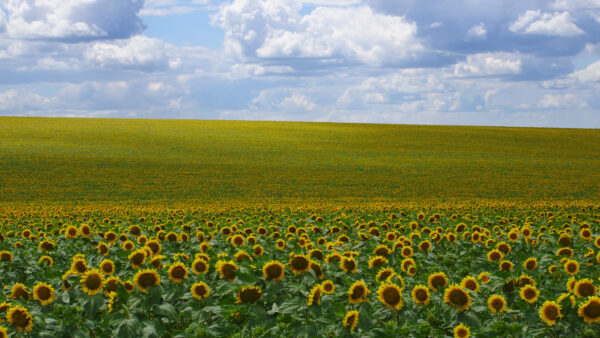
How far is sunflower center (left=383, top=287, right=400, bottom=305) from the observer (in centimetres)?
456

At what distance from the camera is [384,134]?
7431cm

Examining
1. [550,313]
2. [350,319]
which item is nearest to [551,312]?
[550,313]

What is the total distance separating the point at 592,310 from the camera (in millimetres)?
4453

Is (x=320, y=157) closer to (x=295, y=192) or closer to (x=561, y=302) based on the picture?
(x=295, y=192)

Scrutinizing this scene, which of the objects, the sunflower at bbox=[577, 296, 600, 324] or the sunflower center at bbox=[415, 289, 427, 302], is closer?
the sunflower at bbox=[577, 296, 600, 324]

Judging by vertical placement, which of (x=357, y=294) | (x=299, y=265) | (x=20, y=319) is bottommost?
(x=20, y=319)

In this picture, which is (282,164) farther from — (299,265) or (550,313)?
(550,313)

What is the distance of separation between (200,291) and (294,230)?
5150 mm

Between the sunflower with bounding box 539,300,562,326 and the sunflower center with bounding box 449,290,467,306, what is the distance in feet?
2.35

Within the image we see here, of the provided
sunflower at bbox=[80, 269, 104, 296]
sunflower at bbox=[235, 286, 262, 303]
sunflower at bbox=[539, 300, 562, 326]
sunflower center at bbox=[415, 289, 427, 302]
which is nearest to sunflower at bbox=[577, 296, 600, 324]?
sunflower at bbox=[539, 300, 562, 326]

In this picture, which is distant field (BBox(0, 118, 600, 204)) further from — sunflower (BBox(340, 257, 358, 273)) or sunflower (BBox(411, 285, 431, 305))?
sunflower (BBox(411, 285, 431, 305))

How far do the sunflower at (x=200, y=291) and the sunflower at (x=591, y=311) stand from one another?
3.50 metres

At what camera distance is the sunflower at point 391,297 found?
15.0ft

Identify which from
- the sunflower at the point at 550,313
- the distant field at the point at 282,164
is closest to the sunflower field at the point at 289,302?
the sunflower at the point at 550,313
